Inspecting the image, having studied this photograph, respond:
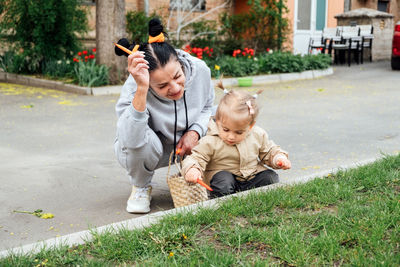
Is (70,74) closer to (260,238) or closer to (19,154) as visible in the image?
(19,154)

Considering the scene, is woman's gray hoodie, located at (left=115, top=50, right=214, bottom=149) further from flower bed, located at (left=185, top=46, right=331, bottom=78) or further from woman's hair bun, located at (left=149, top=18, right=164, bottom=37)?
flower bed, located at (left=185, top=46, right=331, bottom=78)

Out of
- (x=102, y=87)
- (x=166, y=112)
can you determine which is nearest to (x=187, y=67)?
(x=166, y=112)

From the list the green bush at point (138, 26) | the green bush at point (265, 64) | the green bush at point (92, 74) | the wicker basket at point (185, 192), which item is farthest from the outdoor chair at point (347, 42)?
the wicker basket at point (185, 192)

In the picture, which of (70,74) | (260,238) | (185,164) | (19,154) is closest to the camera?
(260,238)

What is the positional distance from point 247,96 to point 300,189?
74cm

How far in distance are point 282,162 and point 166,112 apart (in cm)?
91

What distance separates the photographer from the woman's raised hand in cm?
300

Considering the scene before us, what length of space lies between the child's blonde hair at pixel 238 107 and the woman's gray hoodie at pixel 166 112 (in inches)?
12.8

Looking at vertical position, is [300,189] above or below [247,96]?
below

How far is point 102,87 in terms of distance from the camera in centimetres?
993

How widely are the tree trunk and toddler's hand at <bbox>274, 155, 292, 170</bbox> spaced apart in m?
7.16

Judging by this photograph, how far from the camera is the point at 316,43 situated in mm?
18016

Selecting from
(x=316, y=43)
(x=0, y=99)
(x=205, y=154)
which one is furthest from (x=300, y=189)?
(x=316, y=43)

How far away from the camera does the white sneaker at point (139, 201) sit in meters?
3.53
